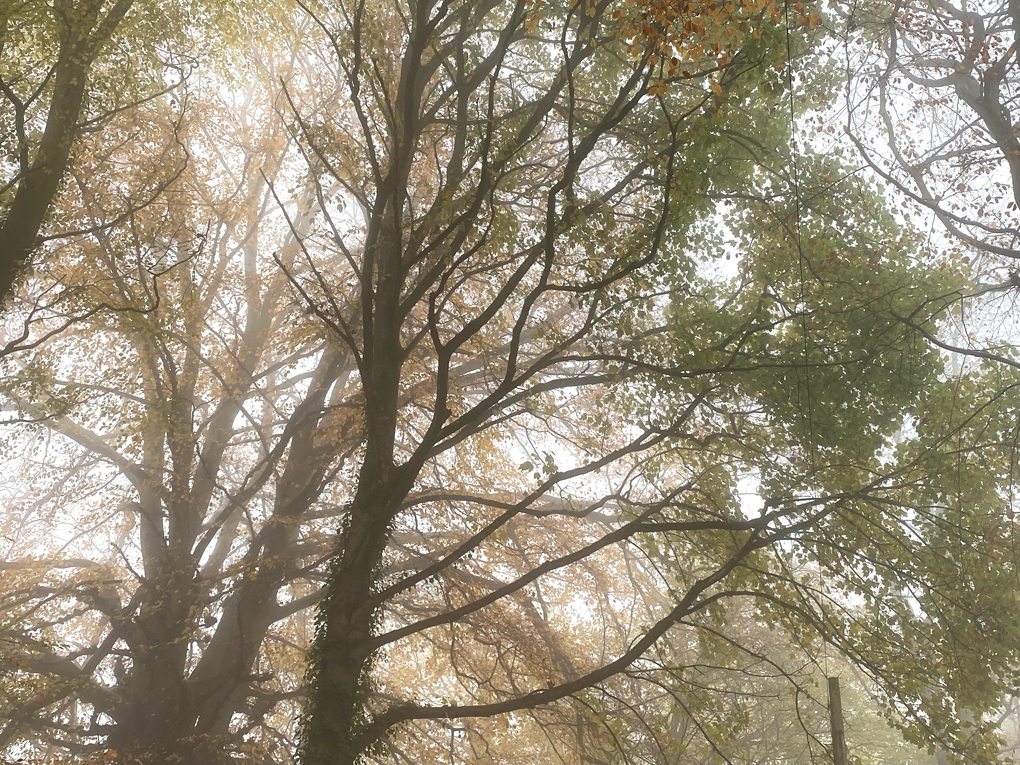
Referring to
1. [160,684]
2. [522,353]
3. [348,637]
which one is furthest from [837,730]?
[160,684]

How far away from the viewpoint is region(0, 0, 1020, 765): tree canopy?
589 cm

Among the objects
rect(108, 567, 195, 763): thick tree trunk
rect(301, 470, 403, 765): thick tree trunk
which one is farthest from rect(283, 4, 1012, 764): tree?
rect(108, 567, 195, 763): thick tree trunk

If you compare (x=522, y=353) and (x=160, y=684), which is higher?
(x=522, y=353)

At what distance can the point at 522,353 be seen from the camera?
1048 centimetres

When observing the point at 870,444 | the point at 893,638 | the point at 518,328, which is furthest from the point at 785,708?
the point at 518,328

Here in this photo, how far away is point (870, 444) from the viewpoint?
24.5ft

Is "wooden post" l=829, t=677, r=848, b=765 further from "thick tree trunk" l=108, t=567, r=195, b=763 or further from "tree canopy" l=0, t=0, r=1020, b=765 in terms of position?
"thick tree trunk" l=108, t=567, r=195, b=763

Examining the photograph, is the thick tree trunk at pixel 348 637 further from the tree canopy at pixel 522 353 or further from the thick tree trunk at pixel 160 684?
the thick tree trunk at pixel 160 684

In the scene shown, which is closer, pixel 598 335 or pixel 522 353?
pixel 598 335

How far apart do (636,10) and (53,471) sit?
43.8ft

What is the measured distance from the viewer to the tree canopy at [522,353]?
19.3 feet

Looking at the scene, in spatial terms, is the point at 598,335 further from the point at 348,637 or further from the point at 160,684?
the point at 160,684

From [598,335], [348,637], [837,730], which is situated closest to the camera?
[837,730]

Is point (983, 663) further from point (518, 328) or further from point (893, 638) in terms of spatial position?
point (518, 328)
